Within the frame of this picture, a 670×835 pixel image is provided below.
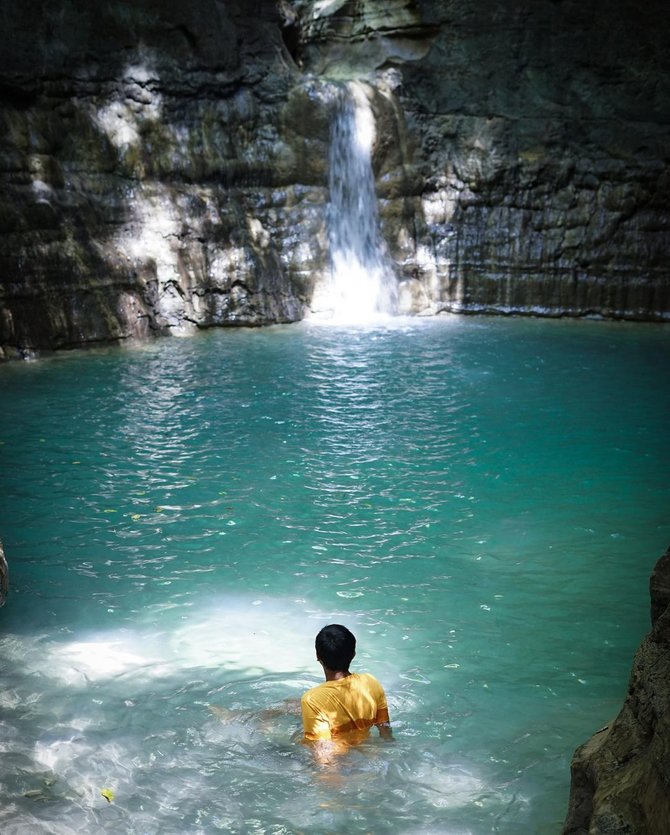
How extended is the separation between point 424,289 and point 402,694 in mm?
13221

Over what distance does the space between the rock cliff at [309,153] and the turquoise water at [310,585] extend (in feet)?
12.0

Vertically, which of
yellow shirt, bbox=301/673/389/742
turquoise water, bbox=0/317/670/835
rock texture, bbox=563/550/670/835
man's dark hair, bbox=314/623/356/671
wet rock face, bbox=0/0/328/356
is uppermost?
wet rock face, bbox=0/0/328/356

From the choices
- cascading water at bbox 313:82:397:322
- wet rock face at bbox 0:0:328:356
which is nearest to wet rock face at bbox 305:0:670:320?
cascading water at bbox 313:82:397:322

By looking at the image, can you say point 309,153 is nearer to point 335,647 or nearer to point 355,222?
point 355,222

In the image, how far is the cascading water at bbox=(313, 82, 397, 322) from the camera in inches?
663

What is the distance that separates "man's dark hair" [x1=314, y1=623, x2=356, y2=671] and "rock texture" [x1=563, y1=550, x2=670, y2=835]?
Answer: 1257 millimetres

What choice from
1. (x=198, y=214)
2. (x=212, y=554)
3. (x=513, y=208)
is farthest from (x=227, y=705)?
(x=513, y=208)

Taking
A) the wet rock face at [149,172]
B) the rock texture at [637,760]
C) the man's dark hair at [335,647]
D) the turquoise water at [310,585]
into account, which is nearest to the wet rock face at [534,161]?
the wet rock face at [149,172]

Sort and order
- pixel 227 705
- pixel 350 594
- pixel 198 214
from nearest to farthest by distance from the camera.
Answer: pixel 227 705 < pixel 350 594 < pixel 198 214

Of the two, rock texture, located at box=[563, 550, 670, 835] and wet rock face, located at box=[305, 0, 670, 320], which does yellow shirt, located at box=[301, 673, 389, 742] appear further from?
wet rock face, located at box=[305, 0, 670, 320]

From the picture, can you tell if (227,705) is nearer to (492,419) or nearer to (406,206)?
(492,419)

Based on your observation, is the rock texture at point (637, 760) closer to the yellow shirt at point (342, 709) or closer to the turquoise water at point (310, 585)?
the turquoise water at point (310, 585)

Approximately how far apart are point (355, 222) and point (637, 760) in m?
15.1

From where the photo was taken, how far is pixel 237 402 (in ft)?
34.5
